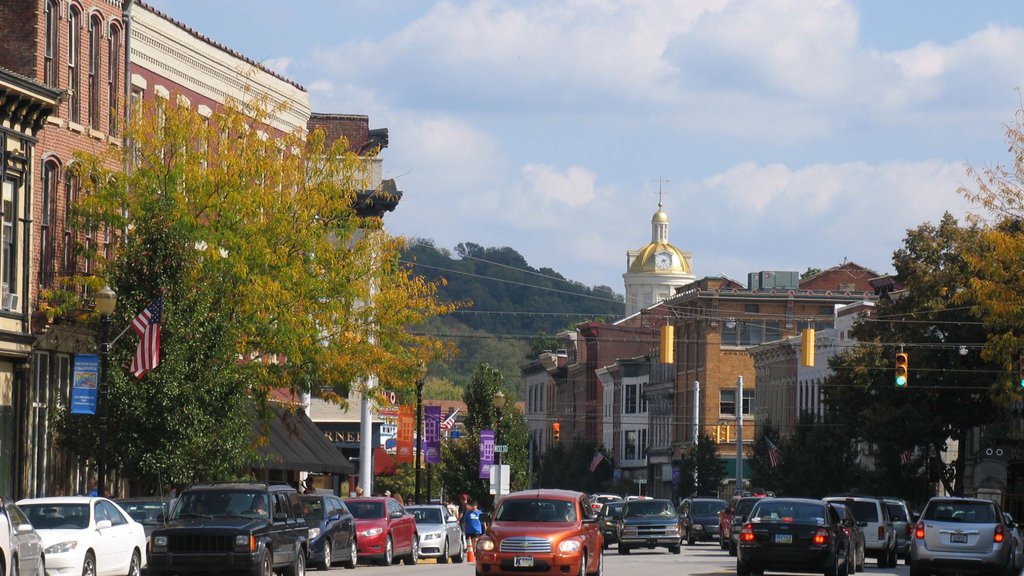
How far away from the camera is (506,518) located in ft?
99.9

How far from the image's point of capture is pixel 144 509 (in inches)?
1342

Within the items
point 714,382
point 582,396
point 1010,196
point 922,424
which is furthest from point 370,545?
point 582,396

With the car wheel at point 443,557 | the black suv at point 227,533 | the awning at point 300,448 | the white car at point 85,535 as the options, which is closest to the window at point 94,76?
the awning at point 300,448

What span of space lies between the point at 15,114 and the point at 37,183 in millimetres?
2172

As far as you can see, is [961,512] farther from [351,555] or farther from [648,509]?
[648,509]

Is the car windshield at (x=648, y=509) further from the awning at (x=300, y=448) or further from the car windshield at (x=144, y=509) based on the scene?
the car windshield at (x=144, y=509)

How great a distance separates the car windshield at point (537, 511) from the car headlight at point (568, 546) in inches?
25.5

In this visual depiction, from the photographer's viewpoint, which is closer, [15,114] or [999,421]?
[15,114]

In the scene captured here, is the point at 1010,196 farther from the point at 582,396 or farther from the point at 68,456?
the point at 582,396

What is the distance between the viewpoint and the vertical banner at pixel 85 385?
36062mm

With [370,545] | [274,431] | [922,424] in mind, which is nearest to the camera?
[370,545]

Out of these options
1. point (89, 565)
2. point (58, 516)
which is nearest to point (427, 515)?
point (58, 516)

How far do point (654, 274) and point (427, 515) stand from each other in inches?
5210

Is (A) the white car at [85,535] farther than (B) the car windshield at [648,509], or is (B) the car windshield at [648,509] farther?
(B) the car windshield at [648,509]
